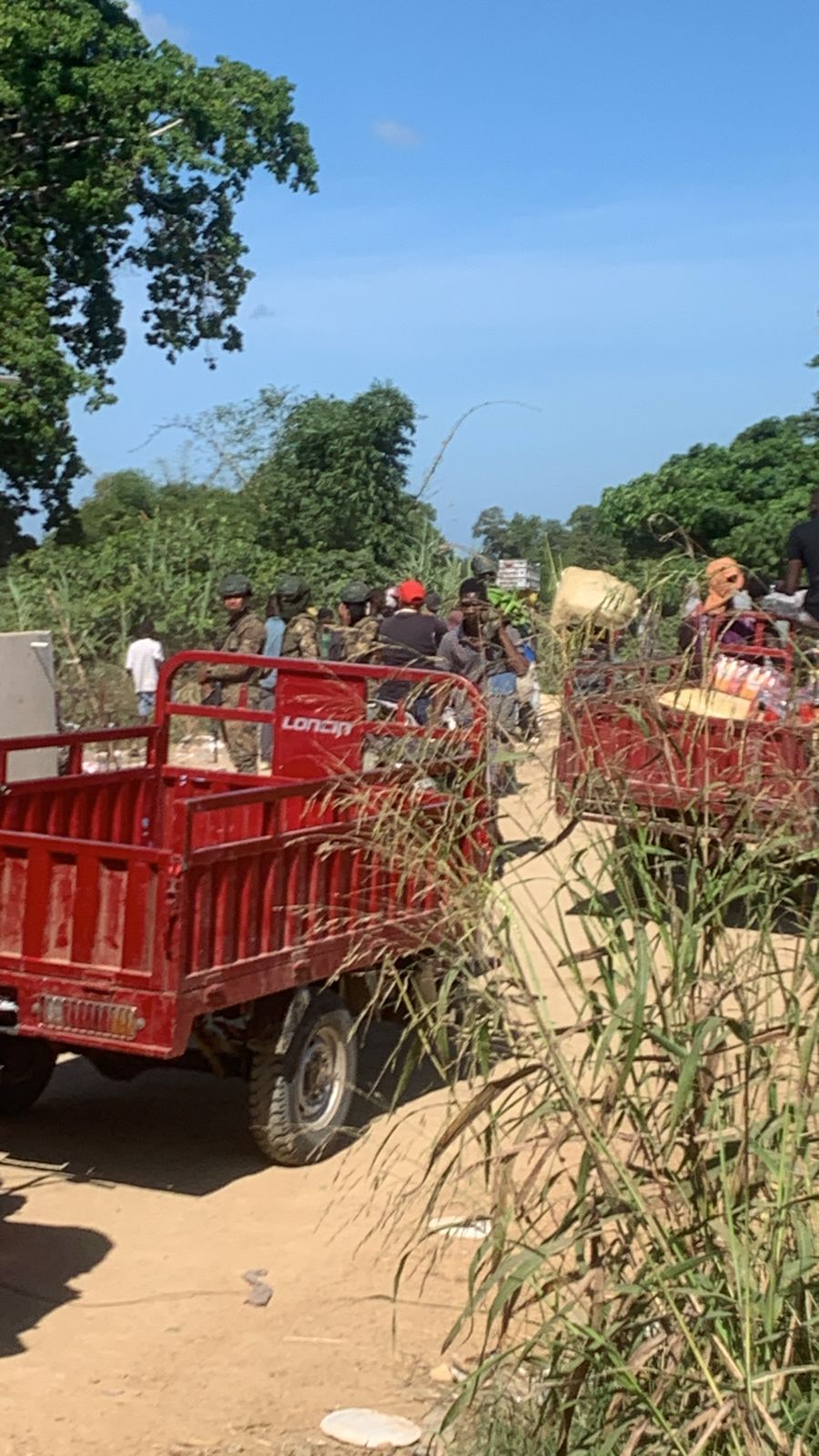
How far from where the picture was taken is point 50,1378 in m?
4.73

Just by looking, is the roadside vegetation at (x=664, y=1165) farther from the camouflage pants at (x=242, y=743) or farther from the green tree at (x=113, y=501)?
the green tree at (x=113, y=501)

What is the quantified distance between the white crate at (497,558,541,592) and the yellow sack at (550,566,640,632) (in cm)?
63

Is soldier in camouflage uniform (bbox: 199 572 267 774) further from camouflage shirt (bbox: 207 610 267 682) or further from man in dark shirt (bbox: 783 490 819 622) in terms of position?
man in dark shirt (bbox: 783 490 819 622)

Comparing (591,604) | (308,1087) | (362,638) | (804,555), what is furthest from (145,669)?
(591,604)

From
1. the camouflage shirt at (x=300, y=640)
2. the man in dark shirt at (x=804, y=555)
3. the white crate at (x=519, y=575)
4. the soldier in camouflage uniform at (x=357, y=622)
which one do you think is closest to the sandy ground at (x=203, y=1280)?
the white crate at (x=519, y=575)

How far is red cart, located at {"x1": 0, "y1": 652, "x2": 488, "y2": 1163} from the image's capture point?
5945 millimetres

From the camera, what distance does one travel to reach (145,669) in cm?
1639

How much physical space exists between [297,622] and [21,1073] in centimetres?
652

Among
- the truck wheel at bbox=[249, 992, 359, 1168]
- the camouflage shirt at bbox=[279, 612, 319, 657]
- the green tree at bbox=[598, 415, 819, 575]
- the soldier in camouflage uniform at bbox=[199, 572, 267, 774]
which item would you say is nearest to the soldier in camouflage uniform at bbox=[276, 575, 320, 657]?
A: the camouflage shirt at bbox=[279, 612, 319, 657]

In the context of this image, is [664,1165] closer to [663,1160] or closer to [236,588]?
[663,1160]

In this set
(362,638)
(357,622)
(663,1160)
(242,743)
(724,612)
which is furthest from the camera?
(357,622)

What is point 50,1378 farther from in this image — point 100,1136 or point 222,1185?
point 100,1136

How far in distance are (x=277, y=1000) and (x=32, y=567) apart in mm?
17126

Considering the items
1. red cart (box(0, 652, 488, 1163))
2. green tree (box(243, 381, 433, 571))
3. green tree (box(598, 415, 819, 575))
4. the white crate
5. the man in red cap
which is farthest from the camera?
green tree (box(598, 415, 819, 575))
